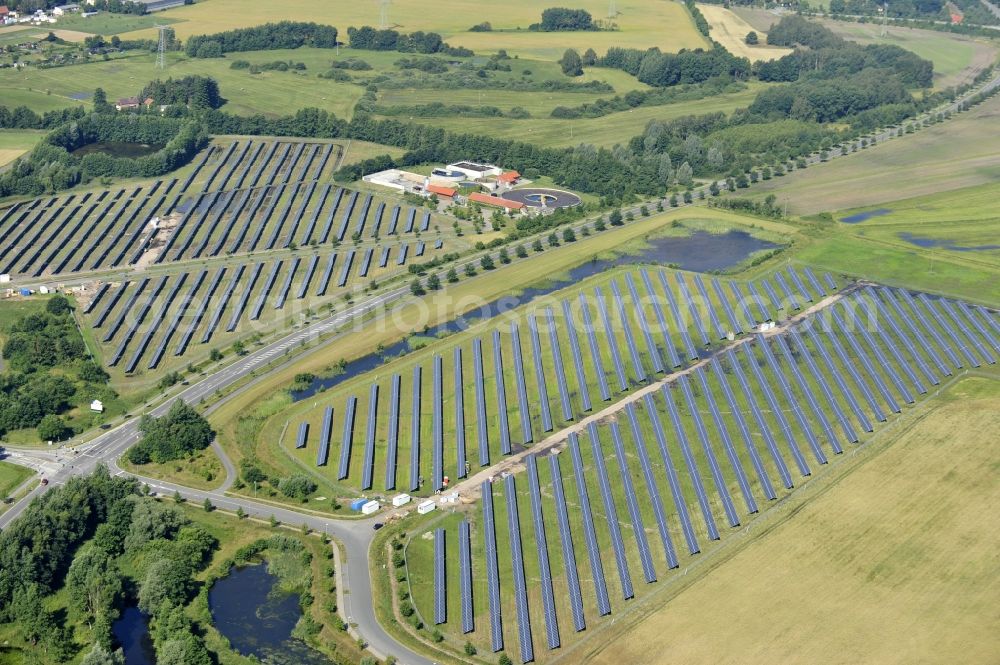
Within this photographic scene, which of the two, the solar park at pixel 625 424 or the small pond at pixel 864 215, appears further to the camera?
the small pond at pixel 864 215

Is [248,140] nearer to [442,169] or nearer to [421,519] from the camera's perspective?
[442,169]

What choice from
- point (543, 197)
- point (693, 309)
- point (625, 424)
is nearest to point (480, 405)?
point (625, 424)

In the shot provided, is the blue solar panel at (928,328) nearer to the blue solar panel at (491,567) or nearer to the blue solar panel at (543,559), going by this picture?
the blue solar panel at (543,559)

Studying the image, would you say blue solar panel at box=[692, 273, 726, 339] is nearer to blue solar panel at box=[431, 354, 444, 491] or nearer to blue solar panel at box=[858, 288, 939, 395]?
blue solar panel at box=[858, 288, 939, 395]

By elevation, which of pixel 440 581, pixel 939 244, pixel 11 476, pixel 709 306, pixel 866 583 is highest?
pixel 939 244

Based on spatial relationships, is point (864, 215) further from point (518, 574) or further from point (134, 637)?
point (134, 637)

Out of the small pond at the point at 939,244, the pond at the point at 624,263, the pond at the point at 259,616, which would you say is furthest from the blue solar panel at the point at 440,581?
the small pond at the point at 939,244
